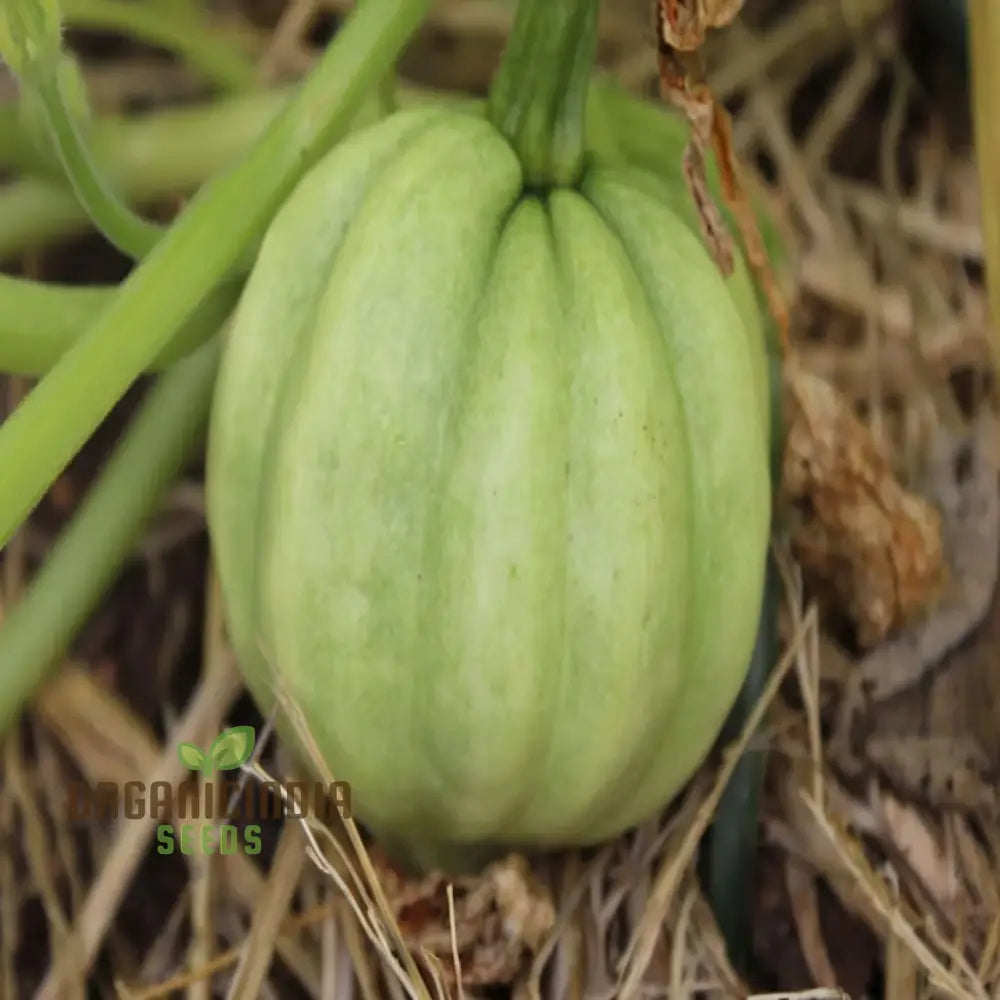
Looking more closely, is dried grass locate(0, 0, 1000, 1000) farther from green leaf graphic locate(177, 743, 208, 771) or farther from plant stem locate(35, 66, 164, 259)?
plant stem locate(35, 66, 164, 259)

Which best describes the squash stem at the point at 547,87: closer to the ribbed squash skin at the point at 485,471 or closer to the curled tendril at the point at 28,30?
the ribbed squash skin at the point at 485,471

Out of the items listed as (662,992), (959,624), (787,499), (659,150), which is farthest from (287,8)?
(662,992)

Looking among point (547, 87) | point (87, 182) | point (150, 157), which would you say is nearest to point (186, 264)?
point (87, 182)

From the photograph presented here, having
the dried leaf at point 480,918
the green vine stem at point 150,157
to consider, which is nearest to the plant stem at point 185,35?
the green vine stem at point 150,157

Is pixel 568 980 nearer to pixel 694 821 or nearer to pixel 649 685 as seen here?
pixel 694 821

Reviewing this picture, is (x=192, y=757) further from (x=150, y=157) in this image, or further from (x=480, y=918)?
(x=150, y=157)
